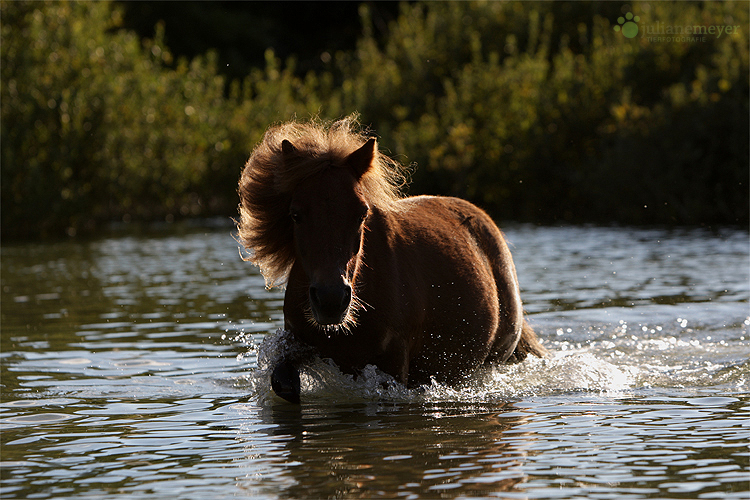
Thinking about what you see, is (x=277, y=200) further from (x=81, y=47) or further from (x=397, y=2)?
(x=397, y=2)

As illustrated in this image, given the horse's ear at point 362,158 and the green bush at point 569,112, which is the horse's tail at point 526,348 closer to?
the horse's ear at point 362,158

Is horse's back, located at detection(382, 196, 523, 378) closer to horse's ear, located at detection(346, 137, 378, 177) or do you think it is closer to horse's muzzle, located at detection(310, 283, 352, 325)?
horse's ear, located at detection(346, 137, 378, 177)

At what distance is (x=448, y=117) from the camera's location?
26.3 meters

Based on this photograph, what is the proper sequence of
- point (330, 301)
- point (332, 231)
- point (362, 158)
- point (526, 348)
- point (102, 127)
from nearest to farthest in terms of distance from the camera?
point (330, 301) → point (332, 231) → point (362, 158) → point (526, 348) → point (102, 127)

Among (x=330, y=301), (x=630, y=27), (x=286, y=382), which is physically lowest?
(x=286, y=382)

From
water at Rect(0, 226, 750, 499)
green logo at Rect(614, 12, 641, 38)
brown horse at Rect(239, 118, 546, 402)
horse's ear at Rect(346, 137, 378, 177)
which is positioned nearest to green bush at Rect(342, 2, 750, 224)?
green logo at Rect(614, 12, 641, 38)

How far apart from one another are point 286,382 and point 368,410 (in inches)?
24.4

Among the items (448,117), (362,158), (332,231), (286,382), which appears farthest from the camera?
(448,117)

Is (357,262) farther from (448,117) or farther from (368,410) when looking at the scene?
(448,117)

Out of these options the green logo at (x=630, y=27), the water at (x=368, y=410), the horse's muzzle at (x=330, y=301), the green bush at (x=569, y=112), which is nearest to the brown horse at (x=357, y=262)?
the horse's muzzle at (x=330, y=301)

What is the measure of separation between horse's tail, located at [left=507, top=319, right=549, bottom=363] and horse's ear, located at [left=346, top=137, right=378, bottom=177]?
2.79m

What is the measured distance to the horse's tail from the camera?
333 inches

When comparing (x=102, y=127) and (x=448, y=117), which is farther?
(x=448, y=117)

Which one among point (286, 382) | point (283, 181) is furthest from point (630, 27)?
point (286, 382)
